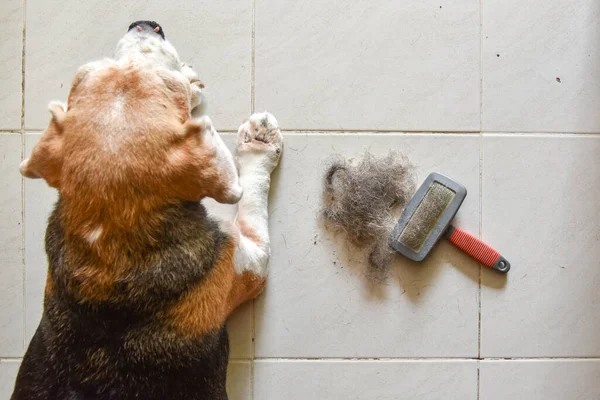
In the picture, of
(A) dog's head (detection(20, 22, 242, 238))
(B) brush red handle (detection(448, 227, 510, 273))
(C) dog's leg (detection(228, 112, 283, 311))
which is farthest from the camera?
(B) brush red handle (detection(448, 227, 510, 273))

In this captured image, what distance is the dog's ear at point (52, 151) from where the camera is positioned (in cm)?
119

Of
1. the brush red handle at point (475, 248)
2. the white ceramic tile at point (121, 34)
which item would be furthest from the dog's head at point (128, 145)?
the brush red handle at point (475, 248)

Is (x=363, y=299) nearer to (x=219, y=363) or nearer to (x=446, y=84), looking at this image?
(x=219, y=363)

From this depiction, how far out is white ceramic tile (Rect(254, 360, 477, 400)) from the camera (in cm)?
174

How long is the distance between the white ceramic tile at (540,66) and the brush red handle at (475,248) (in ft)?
1.33

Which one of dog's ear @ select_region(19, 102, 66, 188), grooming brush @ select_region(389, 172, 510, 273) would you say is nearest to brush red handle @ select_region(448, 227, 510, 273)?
grooming brush @ select_region(389, 172, 510, 273)

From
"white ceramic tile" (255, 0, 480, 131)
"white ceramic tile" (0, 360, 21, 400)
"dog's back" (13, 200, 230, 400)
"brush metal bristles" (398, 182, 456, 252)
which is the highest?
"white ceramic tile" (255, 0, 480, 131)

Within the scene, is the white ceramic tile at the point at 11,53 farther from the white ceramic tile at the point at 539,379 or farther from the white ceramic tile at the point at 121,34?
the white ceramic tile at the point at 539,379

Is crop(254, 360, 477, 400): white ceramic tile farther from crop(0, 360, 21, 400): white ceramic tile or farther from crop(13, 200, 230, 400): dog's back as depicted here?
crop(0, 360, 21, 400): white ceramic tile

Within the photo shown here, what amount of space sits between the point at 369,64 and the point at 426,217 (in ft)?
1.92

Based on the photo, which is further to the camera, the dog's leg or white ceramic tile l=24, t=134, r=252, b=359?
white ceramic tile l=24, t=134, r=252, b=359

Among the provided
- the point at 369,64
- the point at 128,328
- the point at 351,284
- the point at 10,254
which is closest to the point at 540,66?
the point at 369,64

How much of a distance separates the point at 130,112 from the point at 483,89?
4.11 feet

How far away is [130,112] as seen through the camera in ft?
3.80
